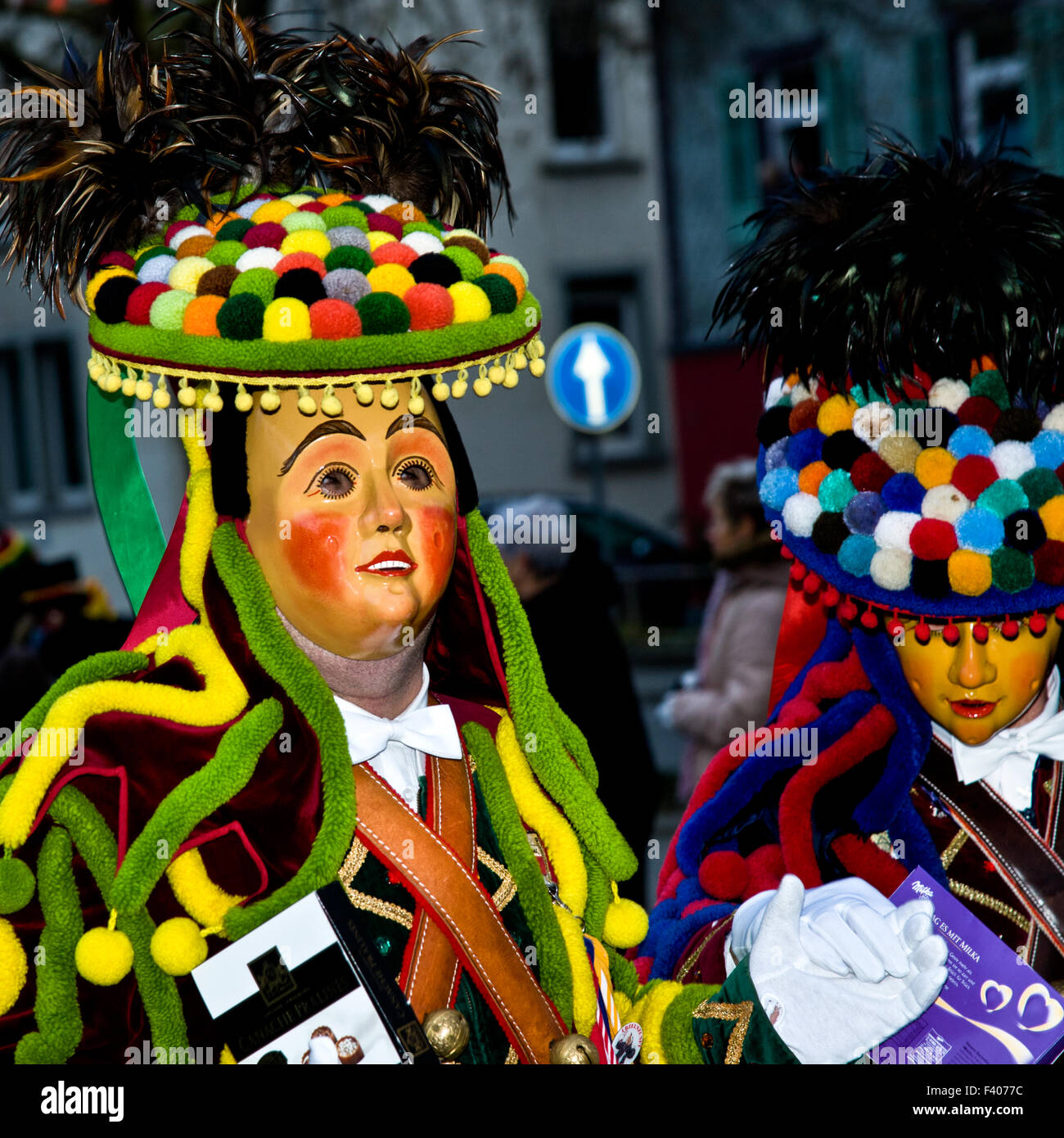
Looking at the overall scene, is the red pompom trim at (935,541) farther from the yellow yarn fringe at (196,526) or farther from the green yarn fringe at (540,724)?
the yellow yarn fringe at (196,526)

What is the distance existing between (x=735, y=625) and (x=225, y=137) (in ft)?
9.01

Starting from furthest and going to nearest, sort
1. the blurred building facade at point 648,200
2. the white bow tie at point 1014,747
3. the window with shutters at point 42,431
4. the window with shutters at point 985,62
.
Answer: the window with shutters at point 42,431
the blurred building facade at point 648,200
the window with shutters at point 985,62
the white bow tie at point 1014,747

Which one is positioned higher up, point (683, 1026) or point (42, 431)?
point (42, 431)

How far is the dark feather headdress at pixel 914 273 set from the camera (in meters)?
2.51

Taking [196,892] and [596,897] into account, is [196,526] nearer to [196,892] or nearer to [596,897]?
[196,892]

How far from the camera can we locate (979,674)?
259cm

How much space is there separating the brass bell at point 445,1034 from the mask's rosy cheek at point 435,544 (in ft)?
2.03

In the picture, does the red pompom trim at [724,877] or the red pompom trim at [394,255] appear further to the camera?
the red pompom trim at [724,877]

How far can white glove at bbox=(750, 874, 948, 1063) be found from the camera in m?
2.16

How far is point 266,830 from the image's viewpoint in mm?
2242

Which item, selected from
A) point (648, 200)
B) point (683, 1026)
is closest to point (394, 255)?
point (683, 1026)

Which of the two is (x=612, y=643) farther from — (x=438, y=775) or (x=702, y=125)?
(x=702, y=125)

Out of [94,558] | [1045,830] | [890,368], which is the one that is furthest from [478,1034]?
[94,558]

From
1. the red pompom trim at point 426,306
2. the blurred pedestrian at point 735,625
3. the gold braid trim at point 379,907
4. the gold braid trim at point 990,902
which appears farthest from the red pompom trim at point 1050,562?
the blurred pedestrian at point 735,625
